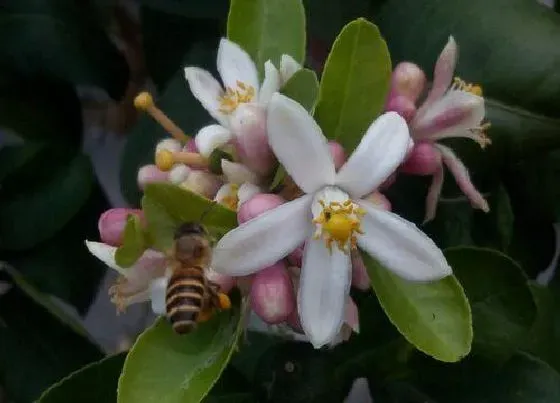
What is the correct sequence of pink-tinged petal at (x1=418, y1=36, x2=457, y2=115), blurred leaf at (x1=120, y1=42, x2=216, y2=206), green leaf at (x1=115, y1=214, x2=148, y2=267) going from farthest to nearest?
blurred leaf at (x1=120, y1=42, x2=216, y2=206), pink-tinged petal at (x1=418, y1=36, x2=457, y2=115), green leaf at (x1=115, y1=214, x2=148, y2=267)

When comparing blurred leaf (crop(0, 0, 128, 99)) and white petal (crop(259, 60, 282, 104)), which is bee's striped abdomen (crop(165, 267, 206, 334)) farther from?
blurred leaf (crop(0, 0, 128, 99))

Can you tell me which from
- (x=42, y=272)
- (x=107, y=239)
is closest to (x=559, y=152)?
(x=107, y=239)

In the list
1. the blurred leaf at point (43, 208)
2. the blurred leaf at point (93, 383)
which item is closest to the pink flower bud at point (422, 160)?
the blurred leaf at point (93, 383)

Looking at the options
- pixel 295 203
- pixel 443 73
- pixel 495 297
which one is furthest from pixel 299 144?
pixel 495 297

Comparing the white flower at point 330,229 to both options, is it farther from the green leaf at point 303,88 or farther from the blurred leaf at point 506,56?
the blurred leaf at point 506,56

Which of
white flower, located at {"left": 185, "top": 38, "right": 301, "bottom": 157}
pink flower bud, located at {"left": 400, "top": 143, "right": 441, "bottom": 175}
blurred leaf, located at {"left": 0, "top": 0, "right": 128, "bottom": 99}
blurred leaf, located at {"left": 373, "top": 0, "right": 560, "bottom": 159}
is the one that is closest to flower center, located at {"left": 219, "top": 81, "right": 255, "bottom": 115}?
white flower, located at {"left": 185, "top": 38, "right": 301, "bottom": 157}
